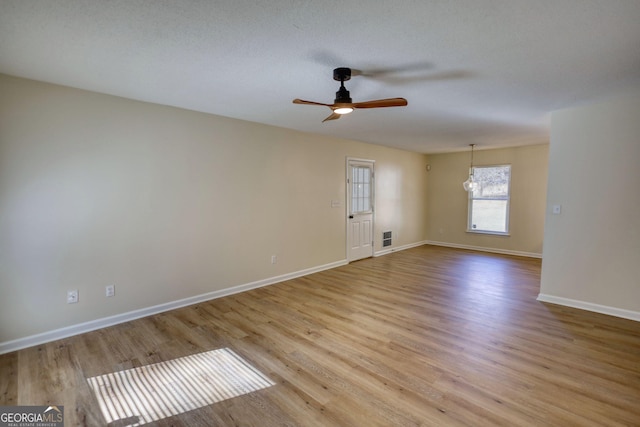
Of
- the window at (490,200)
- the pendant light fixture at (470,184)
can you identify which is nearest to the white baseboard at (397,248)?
the window at (490,200)

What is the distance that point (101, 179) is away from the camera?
9.99 feet

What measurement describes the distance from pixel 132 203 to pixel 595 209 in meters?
5.40

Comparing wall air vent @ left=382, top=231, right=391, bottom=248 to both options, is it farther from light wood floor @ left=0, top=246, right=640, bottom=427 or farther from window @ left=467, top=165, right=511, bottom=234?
light wood floor @ left=0, top=246, right=640, bottom=427

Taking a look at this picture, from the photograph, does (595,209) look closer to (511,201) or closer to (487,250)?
(511,201)

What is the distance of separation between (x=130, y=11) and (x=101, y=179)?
1997 mm

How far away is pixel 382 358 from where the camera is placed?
2541 millimetres

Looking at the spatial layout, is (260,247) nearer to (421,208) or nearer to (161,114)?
(161,114)

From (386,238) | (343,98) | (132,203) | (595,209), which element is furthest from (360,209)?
(132,203)

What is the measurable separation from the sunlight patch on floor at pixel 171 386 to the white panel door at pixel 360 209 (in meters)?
3.78

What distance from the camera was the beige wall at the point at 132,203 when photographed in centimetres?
267

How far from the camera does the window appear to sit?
6.75 meters

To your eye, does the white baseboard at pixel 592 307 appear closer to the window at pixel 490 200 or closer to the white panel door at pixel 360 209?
the white panel door at pixel 360 209

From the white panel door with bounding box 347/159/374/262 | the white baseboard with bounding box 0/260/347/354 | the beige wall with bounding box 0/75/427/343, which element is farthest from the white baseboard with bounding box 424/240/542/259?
the white baseboard with bounding box 0/260/347/354

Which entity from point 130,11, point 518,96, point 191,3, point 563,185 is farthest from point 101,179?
point 563,185
